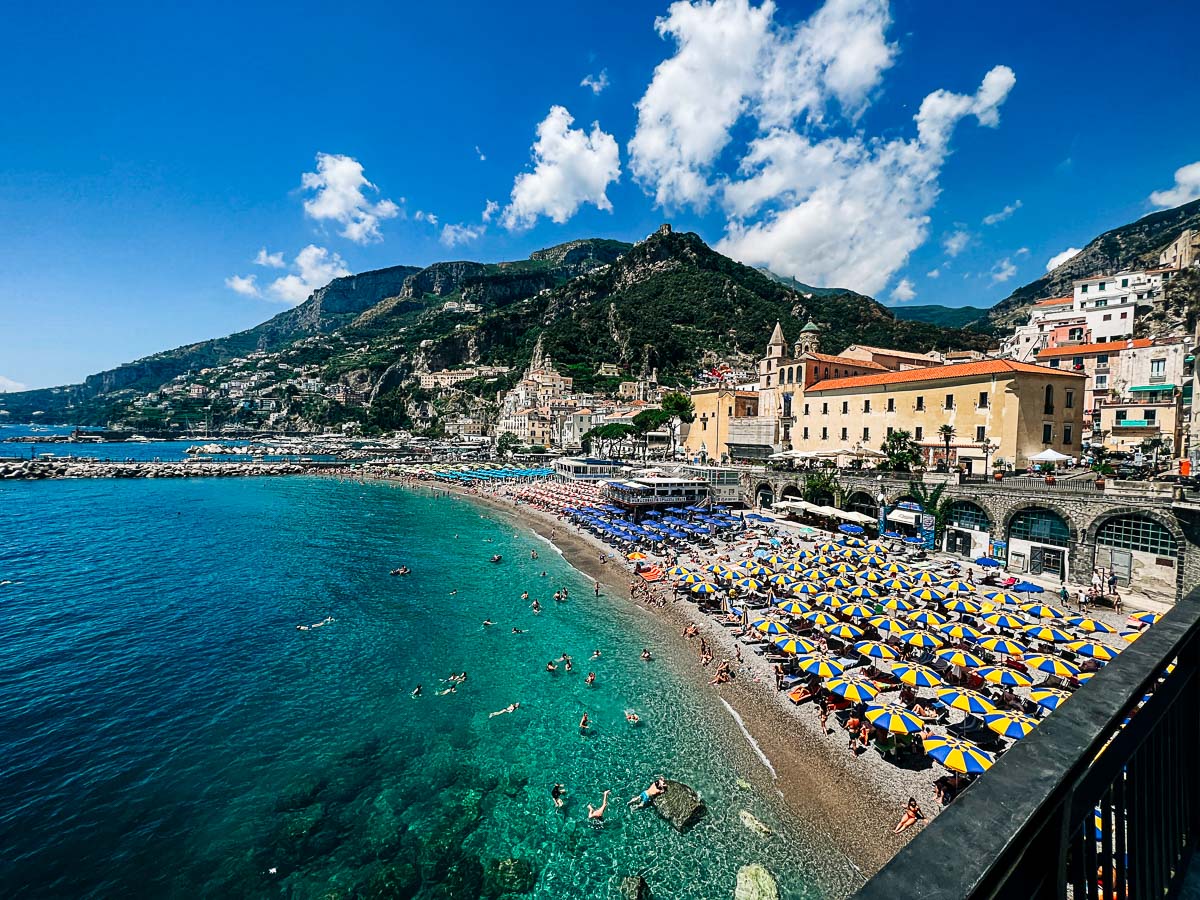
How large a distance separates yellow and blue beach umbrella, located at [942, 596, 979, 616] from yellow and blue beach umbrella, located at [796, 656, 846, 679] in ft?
22.3

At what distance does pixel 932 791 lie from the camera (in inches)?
522

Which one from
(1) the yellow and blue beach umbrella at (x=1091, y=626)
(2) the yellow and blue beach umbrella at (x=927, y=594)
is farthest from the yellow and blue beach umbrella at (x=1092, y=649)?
(2) the yellow and blue beach umbrella at (x=927, y=594)

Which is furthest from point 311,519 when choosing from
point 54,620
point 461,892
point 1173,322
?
point 1173,322

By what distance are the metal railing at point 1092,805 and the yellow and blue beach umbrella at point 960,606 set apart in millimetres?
21586

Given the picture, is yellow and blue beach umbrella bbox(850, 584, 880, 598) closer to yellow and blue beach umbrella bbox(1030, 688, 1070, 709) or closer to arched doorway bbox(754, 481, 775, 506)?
yellow and blue beach umbrella bbox(1030, 688, 1070, 709)

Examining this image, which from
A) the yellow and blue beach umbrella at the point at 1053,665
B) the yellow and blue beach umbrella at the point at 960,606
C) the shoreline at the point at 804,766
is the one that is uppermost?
the yellow and blue beach umbrella at the point at 1053,665

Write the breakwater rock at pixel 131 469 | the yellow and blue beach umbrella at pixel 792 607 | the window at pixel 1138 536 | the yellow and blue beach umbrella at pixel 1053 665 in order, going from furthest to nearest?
the breakwater rock at pixel 131 469 → the yellow and blue beach umbrella at pixel 792 607 → the window at pixel 1138 536 → the yellow and blue beach umbrella at pixel 1053 665

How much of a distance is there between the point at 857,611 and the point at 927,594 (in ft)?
12.7

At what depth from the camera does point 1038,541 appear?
26.2m

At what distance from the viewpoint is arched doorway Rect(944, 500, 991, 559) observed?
94.3ft

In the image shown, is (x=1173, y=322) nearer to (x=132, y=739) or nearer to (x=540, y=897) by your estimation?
(x=540, y=897)

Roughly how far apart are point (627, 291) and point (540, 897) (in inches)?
6230

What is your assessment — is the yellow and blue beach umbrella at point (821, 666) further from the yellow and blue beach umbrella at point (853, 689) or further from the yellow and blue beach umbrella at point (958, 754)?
the yellow and blue beach umbrella at point (958, 754)

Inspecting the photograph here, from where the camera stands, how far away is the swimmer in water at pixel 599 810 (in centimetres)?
1322
